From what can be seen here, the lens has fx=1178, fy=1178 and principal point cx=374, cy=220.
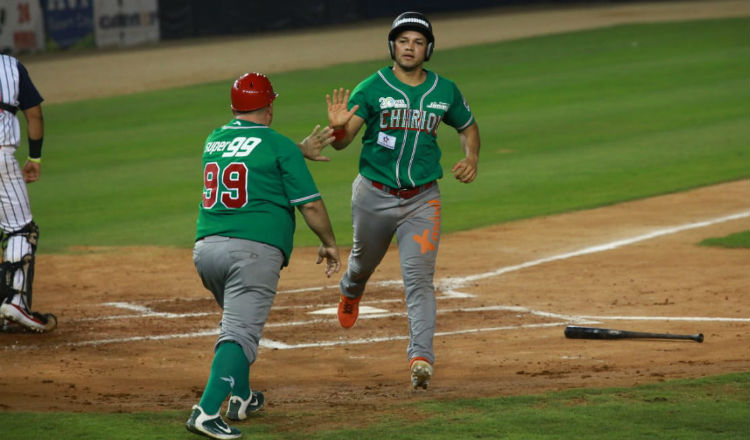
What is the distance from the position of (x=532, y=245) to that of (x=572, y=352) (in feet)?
13.6

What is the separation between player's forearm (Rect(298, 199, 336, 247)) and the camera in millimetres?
6121

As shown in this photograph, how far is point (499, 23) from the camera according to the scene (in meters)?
A: 38.9

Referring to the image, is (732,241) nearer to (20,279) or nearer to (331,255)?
(331,255)

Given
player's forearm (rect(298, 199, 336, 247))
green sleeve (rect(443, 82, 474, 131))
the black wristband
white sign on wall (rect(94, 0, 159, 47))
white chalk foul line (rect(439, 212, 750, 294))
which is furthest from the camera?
white sign on wall (rect(94, 0, 159, 47))

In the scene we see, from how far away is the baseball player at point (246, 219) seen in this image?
5.99 metres

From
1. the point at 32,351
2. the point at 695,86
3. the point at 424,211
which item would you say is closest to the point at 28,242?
the point at 32,351

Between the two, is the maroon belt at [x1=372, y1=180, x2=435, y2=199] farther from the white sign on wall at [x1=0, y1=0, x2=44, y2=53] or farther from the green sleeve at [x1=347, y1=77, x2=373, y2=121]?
the white sign on wall at [x1=0, y1=0, x2=44, y2=53]

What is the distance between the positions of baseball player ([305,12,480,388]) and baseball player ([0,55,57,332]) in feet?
9.29

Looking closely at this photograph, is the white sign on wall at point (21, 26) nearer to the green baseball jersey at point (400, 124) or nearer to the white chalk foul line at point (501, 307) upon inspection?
the white chalk foul line at point (501, 307)

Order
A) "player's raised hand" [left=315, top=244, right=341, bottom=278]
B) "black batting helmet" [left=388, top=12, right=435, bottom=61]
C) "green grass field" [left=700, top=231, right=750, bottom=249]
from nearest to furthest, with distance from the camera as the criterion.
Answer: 1. "player's raised hand" [left=315, top=244, right=341, bottom=278]
2. "black batting helmet" [left=388, top=12, right=435, bottom=61]
3. "green grass field" [left=700, top=231, right=750, bottom=249]

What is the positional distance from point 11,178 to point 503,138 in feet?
36.7

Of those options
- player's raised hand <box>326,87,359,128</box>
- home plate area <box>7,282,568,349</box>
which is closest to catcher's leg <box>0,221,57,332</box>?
home plate area <box>7,282,568,349</box>

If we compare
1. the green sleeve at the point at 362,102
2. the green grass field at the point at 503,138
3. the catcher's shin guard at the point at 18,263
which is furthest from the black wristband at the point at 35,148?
the green grass field at the point at 503,138

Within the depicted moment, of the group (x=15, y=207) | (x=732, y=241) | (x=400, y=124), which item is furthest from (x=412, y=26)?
(x=732, y=241)
